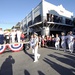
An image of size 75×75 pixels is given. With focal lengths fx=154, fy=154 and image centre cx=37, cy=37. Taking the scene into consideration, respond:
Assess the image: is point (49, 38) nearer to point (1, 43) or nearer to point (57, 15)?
point (1, 43)

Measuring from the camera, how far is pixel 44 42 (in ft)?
68.7

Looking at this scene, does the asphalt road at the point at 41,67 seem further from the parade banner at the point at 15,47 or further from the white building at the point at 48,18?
the white building at the point at 48,18

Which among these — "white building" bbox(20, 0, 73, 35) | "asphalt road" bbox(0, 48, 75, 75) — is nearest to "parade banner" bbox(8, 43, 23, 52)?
"asphalt road" bbox(0, 48, 75, 75)

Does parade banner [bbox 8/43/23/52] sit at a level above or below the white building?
below

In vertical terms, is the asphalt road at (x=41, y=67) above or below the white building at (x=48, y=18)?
below

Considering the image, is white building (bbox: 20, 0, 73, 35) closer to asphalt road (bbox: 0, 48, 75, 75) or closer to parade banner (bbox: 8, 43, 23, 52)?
parade banner (bbox: 8, 43, 23, 52)

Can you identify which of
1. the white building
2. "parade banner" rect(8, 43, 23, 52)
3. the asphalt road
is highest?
the white building

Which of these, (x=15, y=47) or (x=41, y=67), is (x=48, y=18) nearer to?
(x=15, y=47)

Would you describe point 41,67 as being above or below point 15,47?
below

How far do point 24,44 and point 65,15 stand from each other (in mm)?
22512

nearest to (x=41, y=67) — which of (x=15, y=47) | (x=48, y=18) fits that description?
(x=15, y=47)

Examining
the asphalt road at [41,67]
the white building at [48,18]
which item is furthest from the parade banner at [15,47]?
the white building at [48,18]

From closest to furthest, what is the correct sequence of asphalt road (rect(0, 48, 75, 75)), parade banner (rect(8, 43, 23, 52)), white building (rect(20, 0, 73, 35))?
asphalt road (rect(0, 48, 75, 75)), parade banner (rect(8, 43, 23, 52)), white building (rect(20, 0, 73, 35))

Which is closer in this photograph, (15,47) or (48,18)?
(15,47)
